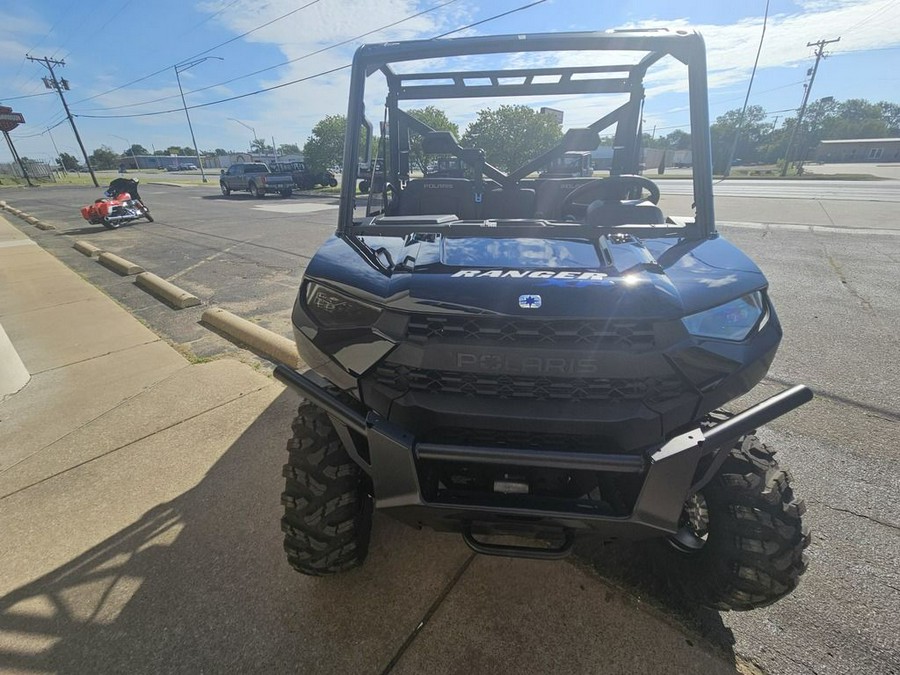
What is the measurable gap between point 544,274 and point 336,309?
744mm

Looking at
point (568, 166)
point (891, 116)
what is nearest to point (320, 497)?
point (568, 166)

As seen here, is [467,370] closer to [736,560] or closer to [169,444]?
[736,560]

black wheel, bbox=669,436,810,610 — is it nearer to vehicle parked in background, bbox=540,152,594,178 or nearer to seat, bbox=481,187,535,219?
seat, bbox=481,187,535,219

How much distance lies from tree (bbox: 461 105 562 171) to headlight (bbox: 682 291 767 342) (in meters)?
2.44

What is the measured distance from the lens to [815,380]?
3.51 m

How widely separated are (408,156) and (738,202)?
61.4 feet

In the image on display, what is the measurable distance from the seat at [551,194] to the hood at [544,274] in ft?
3.84

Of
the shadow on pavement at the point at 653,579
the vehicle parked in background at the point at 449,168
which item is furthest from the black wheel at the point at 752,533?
the vehicle parked in background at the point at 449,168

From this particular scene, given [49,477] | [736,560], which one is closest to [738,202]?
[736,560]

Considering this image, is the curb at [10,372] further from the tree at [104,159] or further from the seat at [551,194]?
the tree at [104,159]

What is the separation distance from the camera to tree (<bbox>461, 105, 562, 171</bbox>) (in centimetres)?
355

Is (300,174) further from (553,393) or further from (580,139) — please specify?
(553,393)

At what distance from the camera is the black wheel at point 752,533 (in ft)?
4.78

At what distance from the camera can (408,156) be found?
326 centimetres
